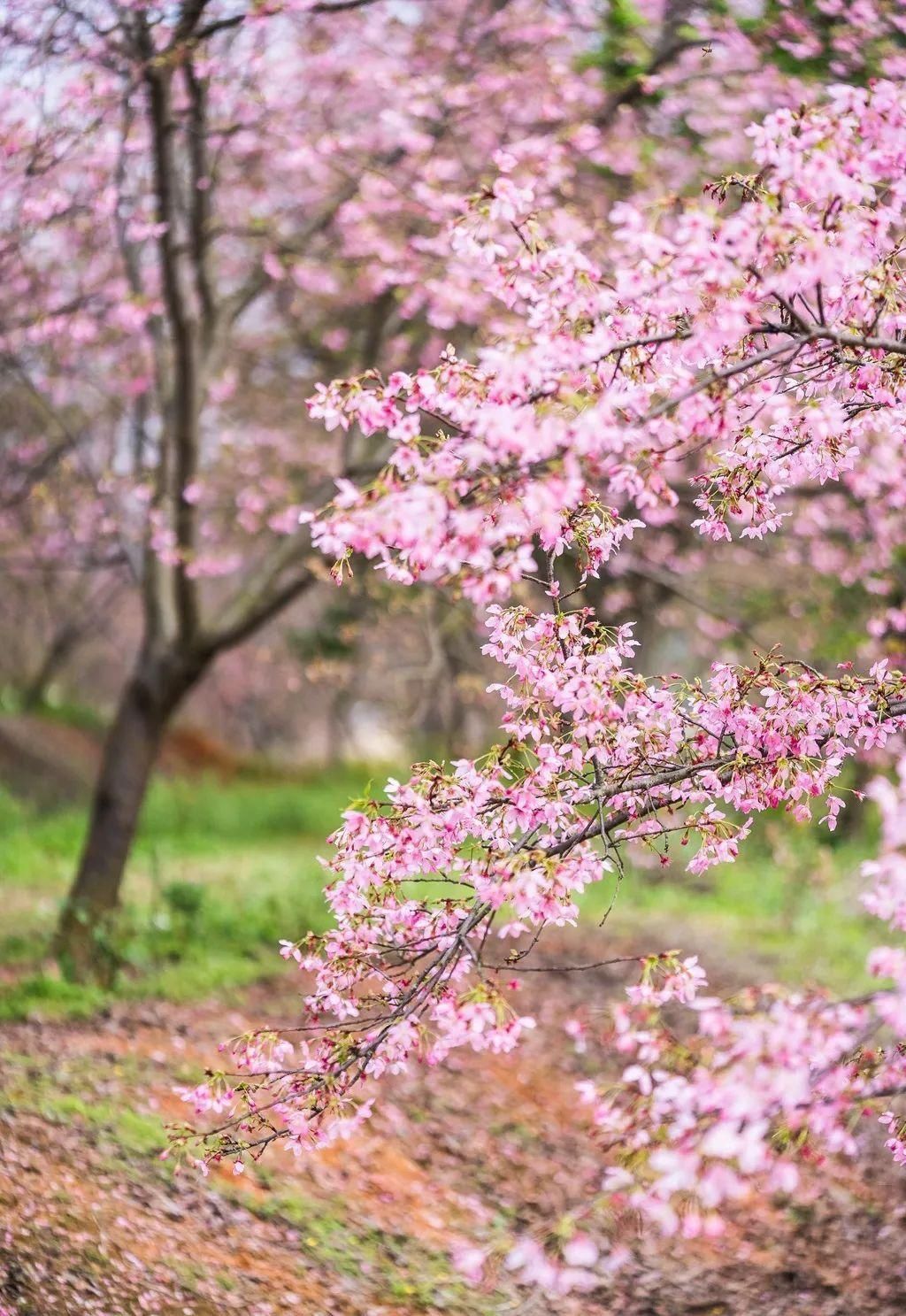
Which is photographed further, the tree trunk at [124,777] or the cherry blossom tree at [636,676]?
the tree trunk at [124,777]

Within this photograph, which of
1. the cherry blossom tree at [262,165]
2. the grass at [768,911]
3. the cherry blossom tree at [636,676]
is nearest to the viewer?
the cherry blossom tree at [636,676]

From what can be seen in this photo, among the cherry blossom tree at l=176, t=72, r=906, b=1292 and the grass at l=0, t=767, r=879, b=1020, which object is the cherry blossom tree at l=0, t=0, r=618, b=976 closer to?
the grass at l=0, t=767, r=879, b=1020

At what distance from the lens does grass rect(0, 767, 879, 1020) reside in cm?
810

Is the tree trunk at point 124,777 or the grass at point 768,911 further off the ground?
the grass at point 768,911

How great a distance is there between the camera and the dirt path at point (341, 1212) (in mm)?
4098

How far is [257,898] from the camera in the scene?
1056cm

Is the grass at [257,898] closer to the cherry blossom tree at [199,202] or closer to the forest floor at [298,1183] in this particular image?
the forest floor at [298,1183]

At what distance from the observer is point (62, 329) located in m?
7.74

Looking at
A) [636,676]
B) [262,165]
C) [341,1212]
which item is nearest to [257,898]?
[341,1212]

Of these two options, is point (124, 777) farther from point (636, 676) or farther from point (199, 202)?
point (636, 676)

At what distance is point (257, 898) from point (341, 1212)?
565cm

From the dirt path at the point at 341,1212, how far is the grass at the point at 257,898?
1135 mm

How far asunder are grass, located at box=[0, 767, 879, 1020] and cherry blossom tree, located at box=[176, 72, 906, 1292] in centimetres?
201

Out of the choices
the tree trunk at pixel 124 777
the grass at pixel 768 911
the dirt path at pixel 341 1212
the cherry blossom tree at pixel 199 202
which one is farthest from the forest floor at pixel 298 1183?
the cherry blossom tree at pixel 199 202
